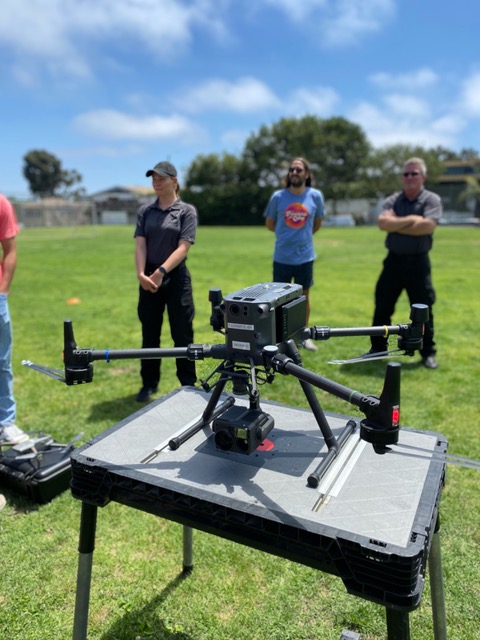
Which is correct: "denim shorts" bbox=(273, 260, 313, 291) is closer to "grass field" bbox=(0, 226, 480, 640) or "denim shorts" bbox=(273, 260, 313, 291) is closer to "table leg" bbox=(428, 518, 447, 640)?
"grass field" bbox=(0, 226, 480, 640)

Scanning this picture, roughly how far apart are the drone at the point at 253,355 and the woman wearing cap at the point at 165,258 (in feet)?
7.78

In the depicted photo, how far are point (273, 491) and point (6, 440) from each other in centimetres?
279

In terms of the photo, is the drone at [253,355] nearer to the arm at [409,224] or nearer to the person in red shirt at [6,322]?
the person in red shirt at [6,322]

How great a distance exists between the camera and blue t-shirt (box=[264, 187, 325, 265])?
5602 mm

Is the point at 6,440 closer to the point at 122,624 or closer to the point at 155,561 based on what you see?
the point at 155,561

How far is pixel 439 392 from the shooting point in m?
5.10

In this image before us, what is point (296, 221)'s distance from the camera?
18.4ft

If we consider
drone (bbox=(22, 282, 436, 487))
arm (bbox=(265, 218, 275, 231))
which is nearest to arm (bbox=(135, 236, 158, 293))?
arm (bbox=(265, 218, 275, 231))

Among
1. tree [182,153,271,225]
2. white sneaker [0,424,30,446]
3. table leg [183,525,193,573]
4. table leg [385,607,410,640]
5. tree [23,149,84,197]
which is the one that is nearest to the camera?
table leg [385,607,410,640]

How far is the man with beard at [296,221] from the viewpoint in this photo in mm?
5582

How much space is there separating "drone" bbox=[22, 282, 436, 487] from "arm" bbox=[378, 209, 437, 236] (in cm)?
359

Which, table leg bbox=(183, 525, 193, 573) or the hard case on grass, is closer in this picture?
table leg bbox=(183, 525, 193, 573)

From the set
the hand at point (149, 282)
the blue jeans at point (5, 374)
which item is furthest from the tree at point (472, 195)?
the blue jeans at point (5, 374)

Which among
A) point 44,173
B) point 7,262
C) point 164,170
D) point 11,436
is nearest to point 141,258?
point 164,170
